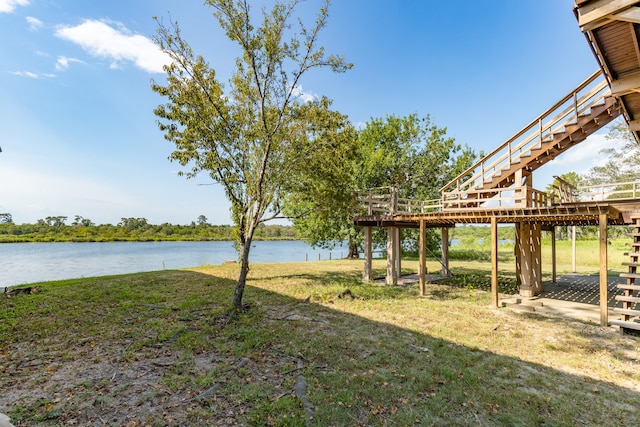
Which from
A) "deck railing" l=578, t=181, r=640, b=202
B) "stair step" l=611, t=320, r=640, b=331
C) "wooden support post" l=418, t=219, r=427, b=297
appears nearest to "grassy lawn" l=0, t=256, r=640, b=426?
"stair step" l=611, t=320, r=640, b=331

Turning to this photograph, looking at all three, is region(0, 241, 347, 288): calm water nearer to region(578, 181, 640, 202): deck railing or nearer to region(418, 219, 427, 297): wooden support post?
region(418, 219, 427, 297): wooden support post

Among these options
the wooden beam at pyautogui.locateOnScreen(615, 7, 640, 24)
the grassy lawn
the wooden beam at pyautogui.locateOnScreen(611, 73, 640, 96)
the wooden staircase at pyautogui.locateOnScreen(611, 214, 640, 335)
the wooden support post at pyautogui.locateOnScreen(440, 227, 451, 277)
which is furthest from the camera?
the wooden support post at pyautogui.locateOnScreen(440, 227, 451, 277)

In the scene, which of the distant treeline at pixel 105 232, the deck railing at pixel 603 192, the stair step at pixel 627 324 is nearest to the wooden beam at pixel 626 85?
the stair step at pixel 627 324

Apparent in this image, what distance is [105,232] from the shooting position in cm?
7806

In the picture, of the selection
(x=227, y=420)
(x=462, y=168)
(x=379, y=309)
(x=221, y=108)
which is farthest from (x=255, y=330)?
(x=462, y=168)

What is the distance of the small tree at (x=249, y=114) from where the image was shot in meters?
8.59

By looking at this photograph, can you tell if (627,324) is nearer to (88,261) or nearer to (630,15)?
(630,15)

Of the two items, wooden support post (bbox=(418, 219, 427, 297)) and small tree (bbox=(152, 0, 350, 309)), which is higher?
small tree (bbox=(152, 0, 350, 309))

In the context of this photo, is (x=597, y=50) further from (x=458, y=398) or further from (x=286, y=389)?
(x=286, y=389)

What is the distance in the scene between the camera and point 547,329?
26.5 ft

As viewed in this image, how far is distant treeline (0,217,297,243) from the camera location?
2655 inches

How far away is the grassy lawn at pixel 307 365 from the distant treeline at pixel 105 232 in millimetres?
51423

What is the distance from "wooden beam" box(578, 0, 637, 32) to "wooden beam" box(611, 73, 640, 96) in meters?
1.31

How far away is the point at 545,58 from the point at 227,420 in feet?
55.8
